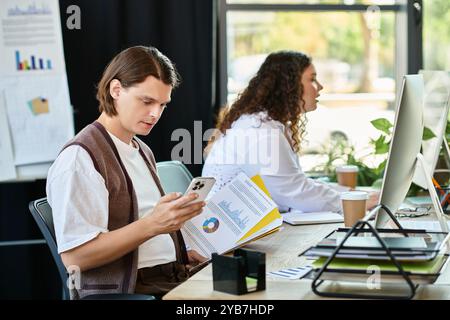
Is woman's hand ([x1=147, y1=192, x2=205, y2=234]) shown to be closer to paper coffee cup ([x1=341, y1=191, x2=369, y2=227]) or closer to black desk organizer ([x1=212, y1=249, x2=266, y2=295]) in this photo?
black desk organizer ([x1=212, y1=249, x2=266, y2=295])

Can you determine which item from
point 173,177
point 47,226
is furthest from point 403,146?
point 173,177

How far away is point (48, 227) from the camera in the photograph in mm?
1940

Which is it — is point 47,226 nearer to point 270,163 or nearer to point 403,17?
point 270,163

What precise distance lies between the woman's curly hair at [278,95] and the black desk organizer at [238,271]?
4.32 ft

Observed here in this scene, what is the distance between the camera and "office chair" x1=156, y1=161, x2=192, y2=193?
2.73m

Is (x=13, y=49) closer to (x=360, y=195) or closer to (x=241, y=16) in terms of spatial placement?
(x=241, y=16)

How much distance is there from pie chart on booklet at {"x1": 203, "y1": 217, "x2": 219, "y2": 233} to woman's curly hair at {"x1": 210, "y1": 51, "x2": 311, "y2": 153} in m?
0.83

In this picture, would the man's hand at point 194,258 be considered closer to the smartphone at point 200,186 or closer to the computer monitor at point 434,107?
the smartphone at point 200,186

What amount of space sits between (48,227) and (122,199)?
207mm

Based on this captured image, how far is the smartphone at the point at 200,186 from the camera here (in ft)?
6.07

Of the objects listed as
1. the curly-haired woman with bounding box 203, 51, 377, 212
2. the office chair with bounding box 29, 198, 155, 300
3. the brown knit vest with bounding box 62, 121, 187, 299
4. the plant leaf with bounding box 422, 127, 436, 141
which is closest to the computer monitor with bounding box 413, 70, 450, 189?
the plant leaf with bounding box 422, 127, 436, 141

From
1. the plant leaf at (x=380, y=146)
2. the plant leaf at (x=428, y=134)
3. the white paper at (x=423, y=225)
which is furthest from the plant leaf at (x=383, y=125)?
the white paper at (x=423, y=225)
